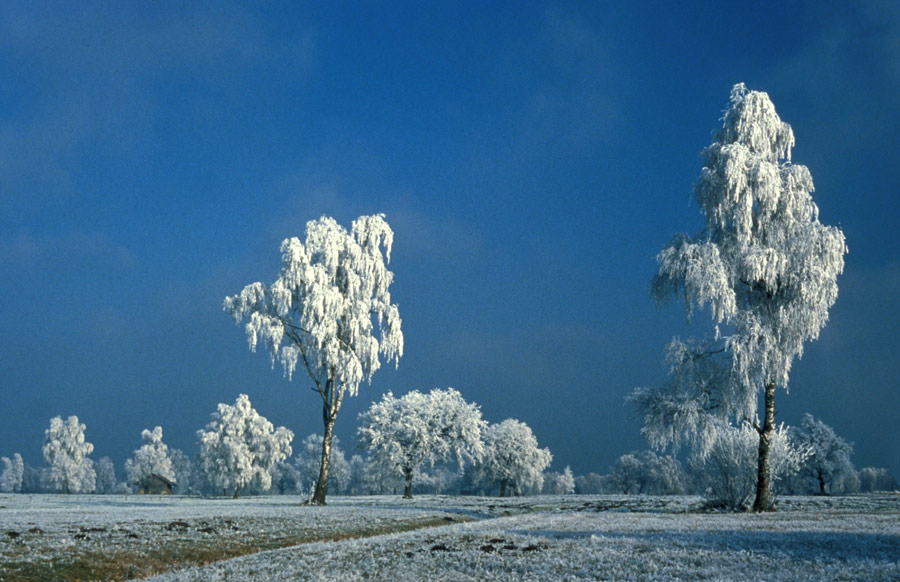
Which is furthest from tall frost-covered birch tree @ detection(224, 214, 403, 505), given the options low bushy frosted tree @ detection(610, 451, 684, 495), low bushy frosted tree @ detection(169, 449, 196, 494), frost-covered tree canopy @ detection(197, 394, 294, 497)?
low bushy frosted tree @ detection(169, 449, 196, 494)

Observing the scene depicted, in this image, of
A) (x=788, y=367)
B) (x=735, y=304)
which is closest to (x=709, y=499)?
(x=788, y=367)

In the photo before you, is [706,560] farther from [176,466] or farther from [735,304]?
[176,466]

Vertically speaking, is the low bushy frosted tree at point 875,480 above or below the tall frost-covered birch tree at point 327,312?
below

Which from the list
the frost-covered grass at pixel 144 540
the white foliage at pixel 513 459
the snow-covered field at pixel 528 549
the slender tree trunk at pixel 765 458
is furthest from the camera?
the white foliage at pixel 513 459

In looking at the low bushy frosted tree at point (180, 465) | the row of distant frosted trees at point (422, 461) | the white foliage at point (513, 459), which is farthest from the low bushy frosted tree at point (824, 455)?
the low bushy frosted tree at point (180, 465)

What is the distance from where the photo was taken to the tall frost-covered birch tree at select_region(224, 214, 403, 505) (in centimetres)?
4481

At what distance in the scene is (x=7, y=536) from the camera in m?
20.4

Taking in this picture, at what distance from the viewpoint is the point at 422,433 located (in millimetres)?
73438

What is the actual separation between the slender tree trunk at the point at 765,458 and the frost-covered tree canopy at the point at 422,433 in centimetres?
4432

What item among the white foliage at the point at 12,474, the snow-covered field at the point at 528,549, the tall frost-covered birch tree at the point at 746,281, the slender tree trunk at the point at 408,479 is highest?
the tall frost-covered birch tree at the point at 746,281

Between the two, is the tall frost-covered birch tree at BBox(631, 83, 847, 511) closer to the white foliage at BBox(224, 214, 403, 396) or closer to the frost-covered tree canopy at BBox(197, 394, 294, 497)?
the white foliage at BBox(224, 214, 403, 396)

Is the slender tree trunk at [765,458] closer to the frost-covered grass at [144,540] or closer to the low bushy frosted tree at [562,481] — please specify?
the frost-covered grass at [144,540]

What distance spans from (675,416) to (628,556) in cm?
2012

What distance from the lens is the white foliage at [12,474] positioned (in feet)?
584
